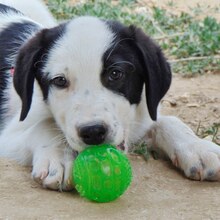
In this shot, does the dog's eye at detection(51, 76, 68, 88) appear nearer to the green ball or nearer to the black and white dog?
the black and white dog

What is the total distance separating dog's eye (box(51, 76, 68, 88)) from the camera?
4.11 meters

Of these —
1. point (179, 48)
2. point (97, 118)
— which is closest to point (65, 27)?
point (97, 118)

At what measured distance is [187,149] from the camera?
4.45 meters

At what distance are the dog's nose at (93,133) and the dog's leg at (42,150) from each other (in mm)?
353

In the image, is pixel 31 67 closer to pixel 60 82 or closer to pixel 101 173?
pixel 60 82

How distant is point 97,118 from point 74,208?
1.74 feet

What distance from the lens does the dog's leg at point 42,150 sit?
161 inches

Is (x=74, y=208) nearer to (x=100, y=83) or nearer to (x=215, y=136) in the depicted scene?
(x=100, y=83)

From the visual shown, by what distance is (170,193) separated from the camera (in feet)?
13.5

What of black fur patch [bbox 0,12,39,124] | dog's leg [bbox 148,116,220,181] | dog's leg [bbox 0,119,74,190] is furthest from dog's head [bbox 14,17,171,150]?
black fur patch [bbox 0,12,39,124]

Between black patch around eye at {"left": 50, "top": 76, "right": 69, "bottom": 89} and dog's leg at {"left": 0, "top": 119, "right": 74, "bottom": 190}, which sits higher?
black patch around eye at {"left": 50, "top": 76, "right": 69, "bottom": 89}

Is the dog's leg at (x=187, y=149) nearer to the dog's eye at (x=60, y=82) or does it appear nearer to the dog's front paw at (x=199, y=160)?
the dog's front paw at (x=199, y=160)

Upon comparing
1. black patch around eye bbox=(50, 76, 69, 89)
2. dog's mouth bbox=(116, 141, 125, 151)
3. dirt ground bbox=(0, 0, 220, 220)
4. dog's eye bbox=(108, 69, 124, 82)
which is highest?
dog's eye bbox=(108, 69, 124, 82)

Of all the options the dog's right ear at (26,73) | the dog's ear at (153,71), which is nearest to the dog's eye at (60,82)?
the dog's right ear at (26,73)
